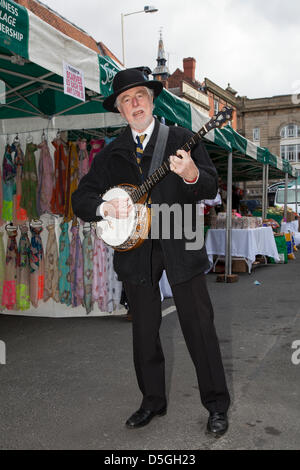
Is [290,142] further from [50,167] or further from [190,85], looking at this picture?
[50,167]

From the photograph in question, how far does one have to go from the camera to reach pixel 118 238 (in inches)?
108

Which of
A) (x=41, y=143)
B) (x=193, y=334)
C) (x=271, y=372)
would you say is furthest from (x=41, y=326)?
(x=193, y=334)

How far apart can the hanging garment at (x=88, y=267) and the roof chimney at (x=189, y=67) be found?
114 ft

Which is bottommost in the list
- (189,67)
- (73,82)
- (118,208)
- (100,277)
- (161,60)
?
(100,277)

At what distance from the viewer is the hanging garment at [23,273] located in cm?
572

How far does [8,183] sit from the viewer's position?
18.8ft

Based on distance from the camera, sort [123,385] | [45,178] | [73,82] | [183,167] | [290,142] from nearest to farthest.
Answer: [183,167] → [123,385] → [73,82] → [45,178] → [290,142]

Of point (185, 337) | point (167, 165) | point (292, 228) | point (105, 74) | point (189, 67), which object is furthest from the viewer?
point (189, 67)

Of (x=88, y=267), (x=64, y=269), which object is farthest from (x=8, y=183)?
(x=88, y=267)

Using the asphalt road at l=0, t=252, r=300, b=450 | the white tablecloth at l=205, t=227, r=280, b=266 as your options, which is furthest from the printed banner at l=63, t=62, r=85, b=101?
the white tablecloth at l=205, t=227, r=280, b=266

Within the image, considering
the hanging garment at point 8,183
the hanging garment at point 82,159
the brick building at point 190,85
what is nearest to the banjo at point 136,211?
the hanging garment at point 82,159

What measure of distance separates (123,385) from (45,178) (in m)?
3.06

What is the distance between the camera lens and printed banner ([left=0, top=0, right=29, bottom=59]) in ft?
10.4
